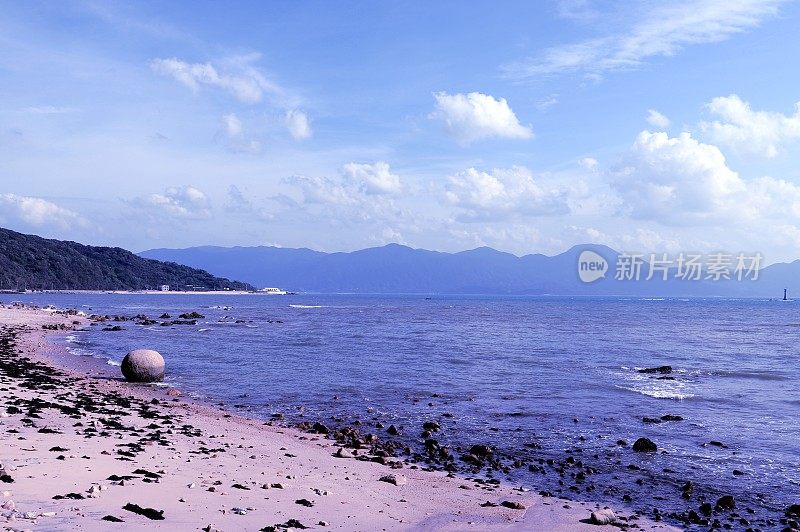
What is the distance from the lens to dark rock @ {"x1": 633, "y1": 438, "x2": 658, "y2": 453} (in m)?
17.0

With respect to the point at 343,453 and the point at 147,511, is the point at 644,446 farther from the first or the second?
the point at 147,511

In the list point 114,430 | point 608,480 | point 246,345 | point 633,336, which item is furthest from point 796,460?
point 633,336

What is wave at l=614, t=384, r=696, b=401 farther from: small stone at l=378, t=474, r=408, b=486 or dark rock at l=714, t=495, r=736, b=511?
small stone at l=378, t=474, r=408, b=486

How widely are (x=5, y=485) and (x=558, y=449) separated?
12.9 meters

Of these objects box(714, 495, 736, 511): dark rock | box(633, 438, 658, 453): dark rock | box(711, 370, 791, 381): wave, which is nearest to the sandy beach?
box(714, 495, 736, 511): dark rock

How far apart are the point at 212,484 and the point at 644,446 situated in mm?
11701

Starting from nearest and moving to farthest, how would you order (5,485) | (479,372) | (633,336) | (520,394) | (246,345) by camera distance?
1. (5,485)
2. (520,394)
3. (479,372)
4. (246,345)
5. (633,336)

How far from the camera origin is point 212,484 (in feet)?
37.6

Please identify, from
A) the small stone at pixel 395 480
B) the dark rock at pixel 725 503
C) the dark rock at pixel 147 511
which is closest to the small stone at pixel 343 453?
the small stone at pixel 395 480

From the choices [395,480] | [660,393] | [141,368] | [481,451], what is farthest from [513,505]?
[141,368]

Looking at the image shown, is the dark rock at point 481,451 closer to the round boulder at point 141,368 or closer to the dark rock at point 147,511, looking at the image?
the dark rock at point 147,511

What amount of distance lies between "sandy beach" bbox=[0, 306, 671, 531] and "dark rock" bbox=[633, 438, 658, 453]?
5306mm

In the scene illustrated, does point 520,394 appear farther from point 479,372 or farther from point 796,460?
point 796,460

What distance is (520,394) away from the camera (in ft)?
87.1
